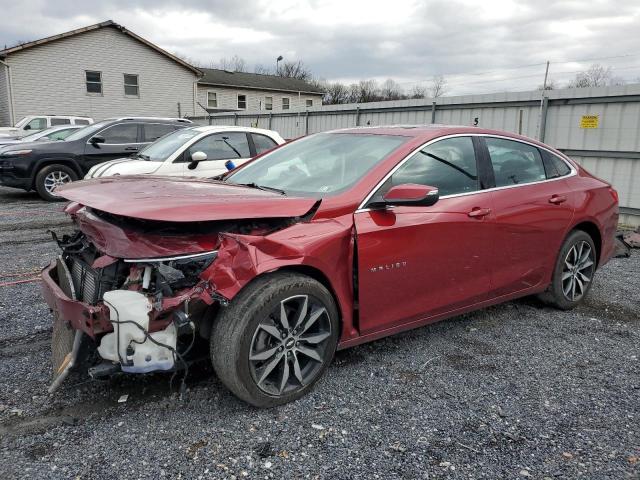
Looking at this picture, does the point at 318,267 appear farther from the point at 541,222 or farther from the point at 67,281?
the point at 541,222

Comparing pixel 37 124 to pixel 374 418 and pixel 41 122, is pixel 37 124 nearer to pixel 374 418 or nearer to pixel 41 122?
pixel 41 122

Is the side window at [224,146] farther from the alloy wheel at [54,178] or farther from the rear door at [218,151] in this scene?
the alloy wheel at [54,178]

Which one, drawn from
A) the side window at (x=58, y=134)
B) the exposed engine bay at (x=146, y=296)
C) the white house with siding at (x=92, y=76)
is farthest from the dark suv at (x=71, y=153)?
the white house with siding at (x=92, y=76)

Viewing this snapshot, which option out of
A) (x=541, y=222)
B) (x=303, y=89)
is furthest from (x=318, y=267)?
(x=303, y=89)

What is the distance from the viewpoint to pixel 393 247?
3.18m

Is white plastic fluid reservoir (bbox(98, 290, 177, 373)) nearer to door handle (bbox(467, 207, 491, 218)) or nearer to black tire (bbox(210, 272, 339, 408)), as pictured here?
black tire (bbox(210, 272, 339, 408))

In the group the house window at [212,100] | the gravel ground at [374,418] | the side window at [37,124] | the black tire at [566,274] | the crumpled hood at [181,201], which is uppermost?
the house window at [212,100]

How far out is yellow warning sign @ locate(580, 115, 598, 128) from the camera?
28.8 feet

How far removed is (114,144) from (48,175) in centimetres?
147

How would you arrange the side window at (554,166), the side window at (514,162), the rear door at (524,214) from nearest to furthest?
the rear door at (524,214)
the side window at (514,162)
the side window at (554,166)

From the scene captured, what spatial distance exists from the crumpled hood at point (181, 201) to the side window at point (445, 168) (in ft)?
2.69

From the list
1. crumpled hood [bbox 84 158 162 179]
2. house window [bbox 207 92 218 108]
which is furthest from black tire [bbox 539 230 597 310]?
house window [bbox 207 92 218 108]

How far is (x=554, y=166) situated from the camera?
449cm

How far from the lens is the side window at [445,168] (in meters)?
3.43
